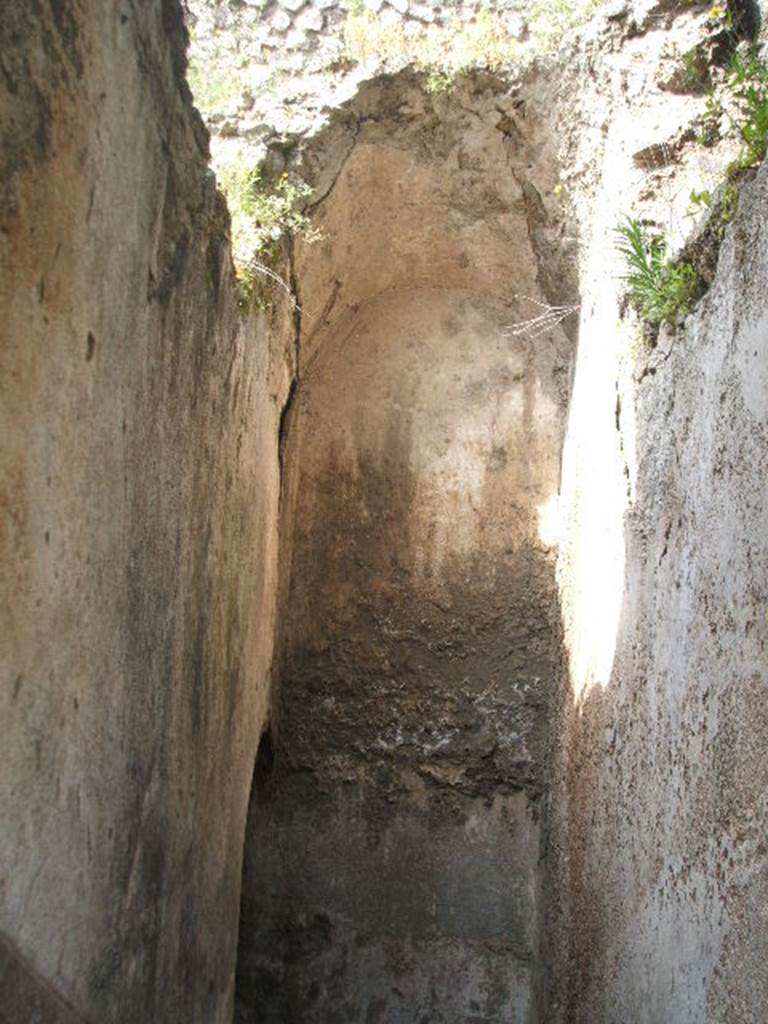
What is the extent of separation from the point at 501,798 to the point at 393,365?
2361 millimetres

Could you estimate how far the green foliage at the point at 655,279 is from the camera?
4.00m

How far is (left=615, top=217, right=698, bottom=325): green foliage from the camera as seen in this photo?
157 inches

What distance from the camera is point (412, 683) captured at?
654 cm

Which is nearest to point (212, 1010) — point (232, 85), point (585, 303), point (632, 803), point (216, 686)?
point (216, 686)

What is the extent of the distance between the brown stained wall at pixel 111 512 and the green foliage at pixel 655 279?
1418mm

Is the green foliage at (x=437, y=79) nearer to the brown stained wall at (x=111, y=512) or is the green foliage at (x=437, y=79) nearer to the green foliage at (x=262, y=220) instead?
the green foliage at (x=262, y=220)

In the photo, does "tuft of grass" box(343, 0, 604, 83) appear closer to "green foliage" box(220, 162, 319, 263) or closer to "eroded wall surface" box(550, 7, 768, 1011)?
"eroded wall surface" box(550, 7, 768, 1011)

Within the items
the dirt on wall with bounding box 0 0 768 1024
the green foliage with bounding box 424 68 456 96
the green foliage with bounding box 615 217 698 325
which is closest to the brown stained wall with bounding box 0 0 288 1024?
the dirt on wall with bounding box 0 0 768 1024

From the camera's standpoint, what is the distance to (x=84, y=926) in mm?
2904

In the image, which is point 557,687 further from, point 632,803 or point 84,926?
point 84,926

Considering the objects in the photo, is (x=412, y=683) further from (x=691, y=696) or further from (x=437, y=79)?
(x=691, y=696)

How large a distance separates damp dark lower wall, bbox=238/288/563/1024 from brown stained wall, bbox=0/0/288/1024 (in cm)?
157


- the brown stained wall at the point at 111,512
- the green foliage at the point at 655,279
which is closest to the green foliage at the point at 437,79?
the green foliage at the point at 655,279

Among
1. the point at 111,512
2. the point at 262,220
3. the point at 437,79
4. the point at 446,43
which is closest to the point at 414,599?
the point at 262,220
